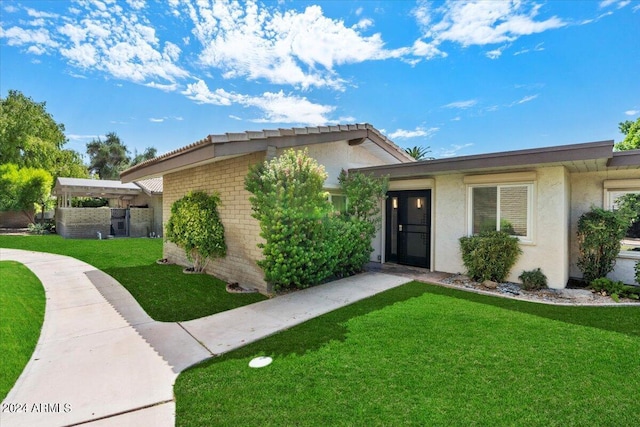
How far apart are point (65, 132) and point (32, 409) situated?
41724 millimetres

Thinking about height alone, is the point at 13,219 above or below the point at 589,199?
below

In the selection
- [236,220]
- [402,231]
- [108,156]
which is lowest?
[402,231]

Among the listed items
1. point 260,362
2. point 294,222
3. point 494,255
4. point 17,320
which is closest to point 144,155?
point 17,320

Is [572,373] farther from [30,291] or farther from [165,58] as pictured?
[165,58]

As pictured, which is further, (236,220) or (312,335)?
(236,220)

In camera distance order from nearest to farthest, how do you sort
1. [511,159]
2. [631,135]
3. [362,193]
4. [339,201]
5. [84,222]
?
[511,159], [362,193], [339,201], [84,222], [631,135]

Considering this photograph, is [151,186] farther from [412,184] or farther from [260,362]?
[260,362]

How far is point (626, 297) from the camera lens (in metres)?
6.85

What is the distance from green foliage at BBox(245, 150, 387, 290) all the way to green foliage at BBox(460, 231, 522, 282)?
11.6 feet

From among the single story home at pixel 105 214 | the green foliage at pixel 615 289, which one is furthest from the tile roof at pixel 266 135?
the single story home at pixel 105 214

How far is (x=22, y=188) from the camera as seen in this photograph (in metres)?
22.8

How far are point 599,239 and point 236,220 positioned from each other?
9092 millimetres

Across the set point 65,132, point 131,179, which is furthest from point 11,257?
point 65,132

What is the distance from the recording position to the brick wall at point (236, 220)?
760cm
